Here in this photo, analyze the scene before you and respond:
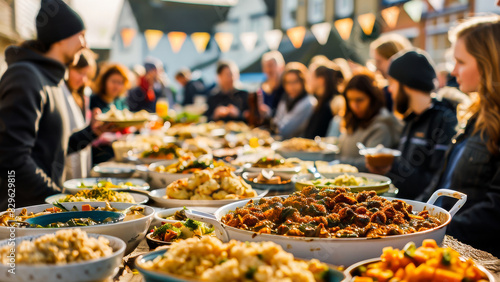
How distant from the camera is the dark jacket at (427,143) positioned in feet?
13.3

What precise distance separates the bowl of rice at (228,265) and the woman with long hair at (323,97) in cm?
619

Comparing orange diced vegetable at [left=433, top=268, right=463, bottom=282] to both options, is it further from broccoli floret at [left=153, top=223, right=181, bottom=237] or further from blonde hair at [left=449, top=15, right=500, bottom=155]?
blonde hair at [left=449, top=15, right=500, bottom=155]

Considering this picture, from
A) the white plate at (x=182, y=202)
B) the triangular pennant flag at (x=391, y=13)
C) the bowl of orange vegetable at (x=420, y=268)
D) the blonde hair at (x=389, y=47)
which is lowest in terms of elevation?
the white plate at (x=182, y=202)

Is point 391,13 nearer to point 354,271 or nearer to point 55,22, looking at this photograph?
point 55,22

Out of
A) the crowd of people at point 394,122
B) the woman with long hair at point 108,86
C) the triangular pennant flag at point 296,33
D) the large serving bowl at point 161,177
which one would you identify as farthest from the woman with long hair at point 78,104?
the triangular pennant flag at point 296,33

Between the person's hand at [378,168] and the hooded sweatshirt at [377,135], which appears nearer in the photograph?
the person's hand at [378,168]

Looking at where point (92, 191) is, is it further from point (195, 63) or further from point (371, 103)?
point (195, 63)

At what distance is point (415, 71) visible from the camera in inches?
175

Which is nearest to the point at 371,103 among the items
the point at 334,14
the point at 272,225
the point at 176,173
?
the point at 176,173

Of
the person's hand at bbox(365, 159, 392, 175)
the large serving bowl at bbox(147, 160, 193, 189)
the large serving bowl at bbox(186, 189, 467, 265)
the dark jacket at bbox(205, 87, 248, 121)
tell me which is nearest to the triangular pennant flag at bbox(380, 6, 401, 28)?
the dark jacket at bbox(205, 87, 248, 121)

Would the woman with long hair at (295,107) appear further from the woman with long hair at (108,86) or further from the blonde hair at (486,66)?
the blonde hair at (486,66)

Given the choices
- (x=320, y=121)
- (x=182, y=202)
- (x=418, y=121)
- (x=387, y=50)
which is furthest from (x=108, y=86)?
(x=182, y=202)

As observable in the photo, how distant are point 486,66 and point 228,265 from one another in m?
2.52

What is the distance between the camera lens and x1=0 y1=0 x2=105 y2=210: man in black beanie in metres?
3.04
